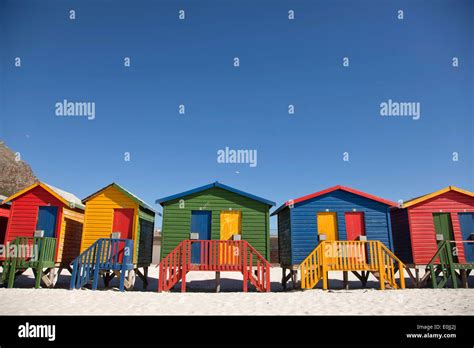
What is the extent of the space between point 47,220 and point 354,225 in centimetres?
1435

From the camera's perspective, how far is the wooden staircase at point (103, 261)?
41.7ft

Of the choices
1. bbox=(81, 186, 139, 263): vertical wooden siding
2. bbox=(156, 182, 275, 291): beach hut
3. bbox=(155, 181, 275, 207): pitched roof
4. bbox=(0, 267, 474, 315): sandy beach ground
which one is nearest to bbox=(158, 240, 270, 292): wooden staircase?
bbox=(156, 182, 275, 291): beach hut

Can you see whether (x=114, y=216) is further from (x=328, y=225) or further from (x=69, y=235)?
(x=328, y=225)

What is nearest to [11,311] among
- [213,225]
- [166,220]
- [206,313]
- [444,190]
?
[206,313]

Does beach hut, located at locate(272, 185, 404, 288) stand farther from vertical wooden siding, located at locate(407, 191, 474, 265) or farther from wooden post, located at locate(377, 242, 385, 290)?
wooden post, located at locate(377, 242, 385, 290)

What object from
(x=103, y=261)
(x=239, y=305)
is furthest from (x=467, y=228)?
(x=103, y=261)

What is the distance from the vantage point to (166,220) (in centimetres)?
1462

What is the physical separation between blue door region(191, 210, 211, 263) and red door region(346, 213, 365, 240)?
6.49m

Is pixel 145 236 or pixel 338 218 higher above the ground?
pixel 338 218

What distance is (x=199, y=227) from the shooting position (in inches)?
578

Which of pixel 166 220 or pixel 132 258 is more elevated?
pixel 166 220

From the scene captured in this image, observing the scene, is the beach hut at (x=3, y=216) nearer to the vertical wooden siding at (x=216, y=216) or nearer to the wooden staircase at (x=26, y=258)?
the wooden staircase at (x=26, y=258)
